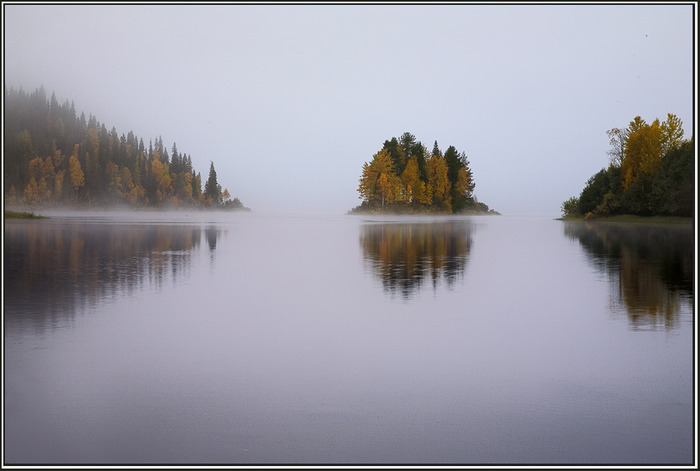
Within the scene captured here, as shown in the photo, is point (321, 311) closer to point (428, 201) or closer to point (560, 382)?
point (560, 382)

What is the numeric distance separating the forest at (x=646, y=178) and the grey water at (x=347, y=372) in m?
55.0

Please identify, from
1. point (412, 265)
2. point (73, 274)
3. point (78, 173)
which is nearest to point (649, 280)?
point (412, 265)

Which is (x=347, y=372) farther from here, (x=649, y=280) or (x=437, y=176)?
(x=437, y=176)

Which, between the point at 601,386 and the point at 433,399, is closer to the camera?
the point at 433,399

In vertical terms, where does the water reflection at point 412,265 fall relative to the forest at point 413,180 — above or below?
below

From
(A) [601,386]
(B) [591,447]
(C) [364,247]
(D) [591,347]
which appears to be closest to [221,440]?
(B) [591,447]

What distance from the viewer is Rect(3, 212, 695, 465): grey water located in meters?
5.44

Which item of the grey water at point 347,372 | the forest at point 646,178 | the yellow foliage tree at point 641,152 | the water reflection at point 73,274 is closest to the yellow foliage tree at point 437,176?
the forest at point 646,178

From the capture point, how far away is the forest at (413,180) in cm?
12656

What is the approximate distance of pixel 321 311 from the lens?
12.2 metres

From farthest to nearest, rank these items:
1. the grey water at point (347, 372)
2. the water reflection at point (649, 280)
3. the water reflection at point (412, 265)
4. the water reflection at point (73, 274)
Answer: the water reflection at point (412, 265), the water reflection at point (73, 274), the water reflection at point (649, 280), the grey water at point (347, 372)

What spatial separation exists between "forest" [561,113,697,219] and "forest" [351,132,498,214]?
130ft

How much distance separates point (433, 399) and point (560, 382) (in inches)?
69.1

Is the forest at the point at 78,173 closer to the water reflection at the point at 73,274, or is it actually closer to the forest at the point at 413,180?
the forest at the point at 413,180
